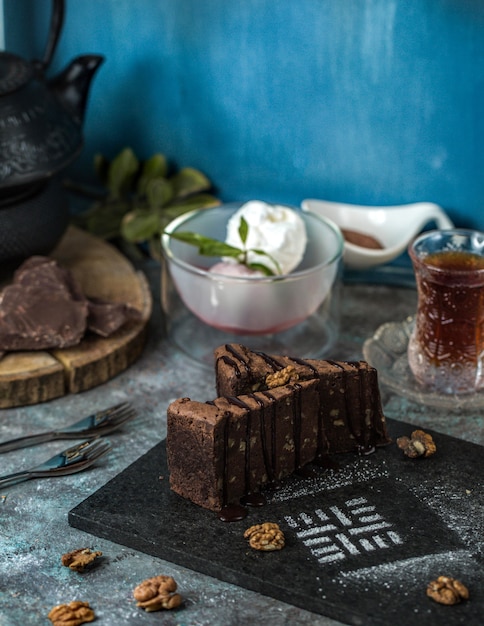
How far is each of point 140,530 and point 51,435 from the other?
0.32 m

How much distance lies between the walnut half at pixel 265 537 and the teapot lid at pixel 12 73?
3.29 feet

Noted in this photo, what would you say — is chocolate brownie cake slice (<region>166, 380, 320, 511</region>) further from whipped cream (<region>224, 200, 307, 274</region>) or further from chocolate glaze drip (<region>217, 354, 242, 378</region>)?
whipped cream (<region>224, 200, 307, 274</region>)

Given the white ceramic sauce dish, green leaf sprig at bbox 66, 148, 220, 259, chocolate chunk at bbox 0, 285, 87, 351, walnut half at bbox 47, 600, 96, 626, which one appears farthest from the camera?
green leaf sprig at bbox 66, 148, 220, 259

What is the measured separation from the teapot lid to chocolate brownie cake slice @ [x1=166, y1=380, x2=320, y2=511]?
816mm

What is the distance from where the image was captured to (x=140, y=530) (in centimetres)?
130

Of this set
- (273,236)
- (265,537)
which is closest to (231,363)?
(265,537)

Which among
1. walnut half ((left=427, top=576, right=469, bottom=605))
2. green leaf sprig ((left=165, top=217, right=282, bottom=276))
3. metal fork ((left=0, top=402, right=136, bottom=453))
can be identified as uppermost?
green leaf sprig ((left=165, top=217, right=282, bottom=276))

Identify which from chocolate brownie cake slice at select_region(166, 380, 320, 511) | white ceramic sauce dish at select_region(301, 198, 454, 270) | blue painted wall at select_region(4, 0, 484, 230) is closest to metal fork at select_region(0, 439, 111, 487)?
chocolate brownie cake slice at select_region(166, 380, 320, 511)

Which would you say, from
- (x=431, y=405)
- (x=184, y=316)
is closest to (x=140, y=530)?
(x=431, y=405)

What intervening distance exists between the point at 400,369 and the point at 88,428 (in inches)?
22.8

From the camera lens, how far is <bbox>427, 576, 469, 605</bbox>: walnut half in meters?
1.16

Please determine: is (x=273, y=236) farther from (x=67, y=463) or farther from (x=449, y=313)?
(x=67, y=463)

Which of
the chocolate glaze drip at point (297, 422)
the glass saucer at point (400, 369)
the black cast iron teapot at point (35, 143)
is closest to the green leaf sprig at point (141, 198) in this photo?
the black cast iron teapot at point (35, 143)

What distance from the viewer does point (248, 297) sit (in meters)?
1.74
